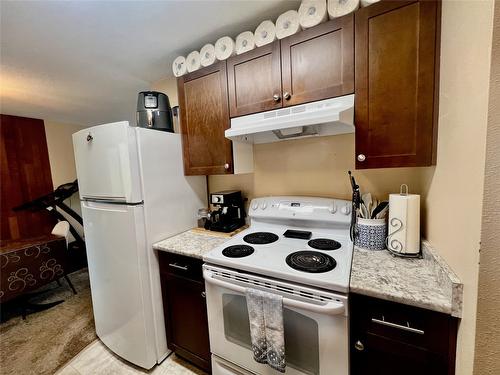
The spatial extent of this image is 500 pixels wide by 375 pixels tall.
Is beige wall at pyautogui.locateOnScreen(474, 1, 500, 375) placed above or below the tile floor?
above

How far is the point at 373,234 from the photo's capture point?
1188mm

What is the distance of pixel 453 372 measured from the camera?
0.77 metres

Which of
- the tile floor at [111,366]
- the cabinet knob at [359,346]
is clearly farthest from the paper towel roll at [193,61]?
the tile floor at [111,366]

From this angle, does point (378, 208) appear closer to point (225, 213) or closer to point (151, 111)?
point (225, 213)

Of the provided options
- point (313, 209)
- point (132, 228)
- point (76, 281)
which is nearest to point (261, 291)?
point (313, 209)

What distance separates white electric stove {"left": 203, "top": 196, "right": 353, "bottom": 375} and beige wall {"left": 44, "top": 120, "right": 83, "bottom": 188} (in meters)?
3.87

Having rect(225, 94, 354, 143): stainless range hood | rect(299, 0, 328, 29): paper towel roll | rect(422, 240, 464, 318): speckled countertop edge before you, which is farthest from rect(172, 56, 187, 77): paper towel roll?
rect(422, 240, 464, 318): speckled countertop edge

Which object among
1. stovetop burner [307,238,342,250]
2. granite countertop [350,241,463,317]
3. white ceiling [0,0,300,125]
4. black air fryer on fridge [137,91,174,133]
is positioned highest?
white ceiling [0,0,300,125]

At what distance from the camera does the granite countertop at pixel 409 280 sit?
0.74 meters

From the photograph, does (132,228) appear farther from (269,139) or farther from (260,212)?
(269,139)

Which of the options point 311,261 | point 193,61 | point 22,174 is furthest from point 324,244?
point 22,174

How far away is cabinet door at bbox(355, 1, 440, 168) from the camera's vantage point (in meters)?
0.93

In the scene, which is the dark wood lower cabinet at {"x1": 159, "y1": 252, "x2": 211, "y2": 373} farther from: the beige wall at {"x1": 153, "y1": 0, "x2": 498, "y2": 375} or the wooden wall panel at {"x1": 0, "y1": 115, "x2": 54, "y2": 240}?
the wooden wall panel at {"x1": 0, "y1": 115, "x2": 54, "y2": 240}

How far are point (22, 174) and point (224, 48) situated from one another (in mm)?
3766
